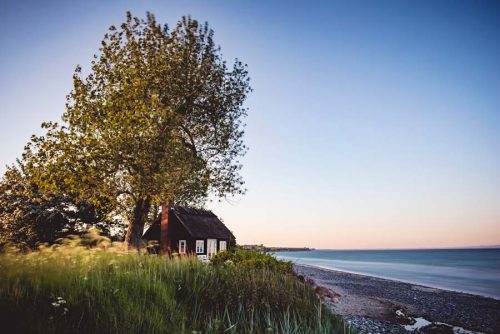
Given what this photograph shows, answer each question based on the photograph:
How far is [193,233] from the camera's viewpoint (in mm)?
32719

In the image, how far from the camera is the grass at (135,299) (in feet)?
13.7

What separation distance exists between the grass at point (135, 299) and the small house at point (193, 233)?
2436 cm

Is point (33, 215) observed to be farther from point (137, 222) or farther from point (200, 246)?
point (200, 246)

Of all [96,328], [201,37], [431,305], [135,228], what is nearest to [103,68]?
[201,37]

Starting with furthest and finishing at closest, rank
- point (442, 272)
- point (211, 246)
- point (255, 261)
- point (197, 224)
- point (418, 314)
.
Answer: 1. point (442, 272)
2. point (211, 246)
3. point (197, 224)
4. point (418, 314)
5. point (255, 261)

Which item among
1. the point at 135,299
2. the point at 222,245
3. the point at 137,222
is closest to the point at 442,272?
the point at 222,245

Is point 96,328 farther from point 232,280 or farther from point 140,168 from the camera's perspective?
point 140,168

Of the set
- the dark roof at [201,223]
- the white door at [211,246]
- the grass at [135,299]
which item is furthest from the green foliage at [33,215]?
the grass at [135,299]

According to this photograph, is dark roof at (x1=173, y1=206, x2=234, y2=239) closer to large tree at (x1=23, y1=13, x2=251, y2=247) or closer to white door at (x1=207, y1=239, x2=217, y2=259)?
white door at (x1=207, y1=239, x2=217, y2=259)

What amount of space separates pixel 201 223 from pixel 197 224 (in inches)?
36.7

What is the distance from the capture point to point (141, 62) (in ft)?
55.3

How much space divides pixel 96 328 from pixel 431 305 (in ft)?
74.4

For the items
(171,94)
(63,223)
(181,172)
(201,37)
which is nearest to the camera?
(181,172)

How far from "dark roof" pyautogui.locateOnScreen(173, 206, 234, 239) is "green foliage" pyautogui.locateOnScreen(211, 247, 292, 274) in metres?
20.5
